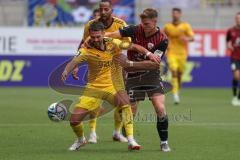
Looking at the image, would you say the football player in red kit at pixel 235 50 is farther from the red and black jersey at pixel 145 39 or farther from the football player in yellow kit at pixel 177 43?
the red and black jersey at pixel 145 39

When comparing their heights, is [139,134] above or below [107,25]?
below

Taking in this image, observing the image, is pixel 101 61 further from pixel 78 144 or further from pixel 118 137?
pixel 118 137

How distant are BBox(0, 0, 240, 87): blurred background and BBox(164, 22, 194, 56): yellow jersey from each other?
657 cm

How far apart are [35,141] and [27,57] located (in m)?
16.0

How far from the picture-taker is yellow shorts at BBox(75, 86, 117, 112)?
1150cm

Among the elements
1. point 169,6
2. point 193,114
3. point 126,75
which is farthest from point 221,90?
point 126,75

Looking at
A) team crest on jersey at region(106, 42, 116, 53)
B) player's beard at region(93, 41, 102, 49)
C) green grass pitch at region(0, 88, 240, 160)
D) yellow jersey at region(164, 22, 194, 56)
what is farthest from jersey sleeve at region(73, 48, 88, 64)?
yellow jersey at region(164, 22, 194, 56)

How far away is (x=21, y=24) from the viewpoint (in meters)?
29.7

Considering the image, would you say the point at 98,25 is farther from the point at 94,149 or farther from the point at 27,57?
the point at 27,57

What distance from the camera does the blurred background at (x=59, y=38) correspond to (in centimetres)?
2822

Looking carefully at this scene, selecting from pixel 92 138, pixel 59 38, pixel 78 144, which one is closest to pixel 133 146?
pixel 78 144

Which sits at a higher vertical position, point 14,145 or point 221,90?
point 14,145

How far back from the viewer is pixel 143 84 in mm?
11805

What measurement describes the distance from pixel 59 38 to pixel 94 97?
56.7 ft
